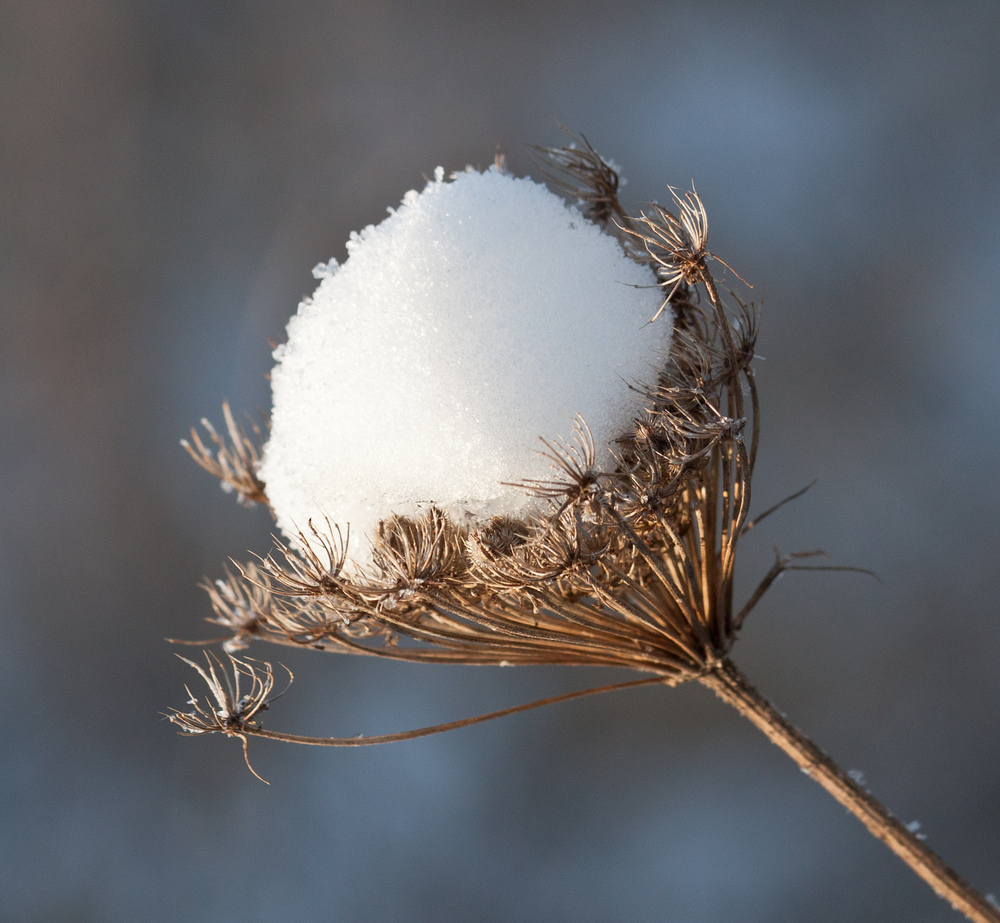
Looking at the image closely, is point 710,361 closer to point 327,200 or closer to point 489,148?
point 489,148

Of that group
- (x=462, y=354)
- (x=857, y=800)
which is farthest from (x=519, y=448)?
(x=857, y=800)

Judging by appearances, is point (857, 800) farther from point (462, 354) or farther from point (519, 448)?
point (462, 354)

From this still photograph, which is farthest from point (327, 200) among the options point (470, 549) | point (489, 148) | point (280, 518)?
point (470, 549)

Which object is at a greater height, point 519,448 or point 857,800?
point 519,448

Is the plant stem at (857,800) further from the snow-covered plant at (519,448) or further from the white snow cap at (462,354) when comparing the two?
the white snow cap at (462,354)

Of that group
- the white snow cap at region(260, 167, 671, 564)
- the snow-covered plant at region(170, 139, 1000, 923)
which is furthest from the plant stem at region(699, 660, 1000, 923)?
the white snow cap at region(260, 167, 671, 564)

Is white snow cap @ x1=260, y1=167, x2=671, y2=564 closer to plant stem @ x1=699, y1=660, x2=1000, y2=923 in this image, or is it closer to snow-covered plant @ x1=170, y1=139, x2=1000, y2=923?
snow-covered plant @ x1=170, y1=139, x2=1000, y2=923
